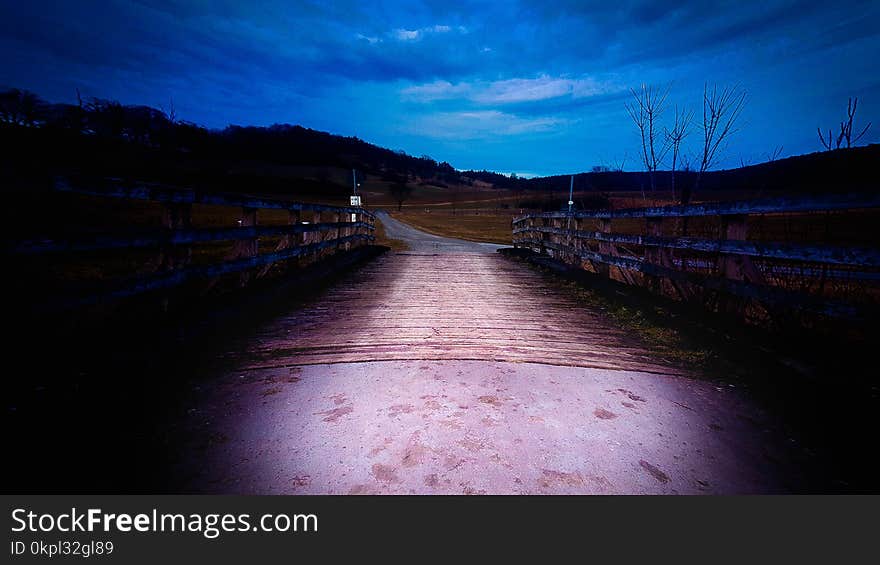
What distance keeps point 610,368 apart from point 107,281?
3.73 m


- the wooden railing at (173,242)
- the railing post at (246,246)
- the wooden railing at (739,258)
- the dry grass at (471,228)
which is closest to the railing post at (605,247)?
the wooden railing at (739,258)

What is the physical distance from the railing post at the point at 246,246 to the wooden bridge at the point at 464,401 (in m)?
0.04

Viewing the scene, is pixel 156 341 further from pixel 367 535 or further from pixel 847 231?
pixel 847 231

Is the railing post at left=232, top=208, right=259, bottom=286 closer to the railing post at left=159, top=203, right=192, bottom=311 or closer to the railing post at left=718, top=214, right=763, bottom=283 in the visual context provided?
the railing post at left=159, top=203, right=192, bottom=311

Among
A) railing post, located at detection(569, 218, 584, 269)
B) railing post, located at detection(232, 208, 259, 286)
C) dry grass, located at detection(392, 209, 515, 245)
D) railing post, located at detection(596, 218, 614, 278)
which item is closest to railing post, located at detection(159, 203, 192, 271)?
railing post, located at detection(232, 208, 259, 286)

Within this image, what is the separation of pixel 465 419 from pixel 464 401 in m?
0.22

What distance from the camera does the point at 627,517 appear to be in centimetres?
171

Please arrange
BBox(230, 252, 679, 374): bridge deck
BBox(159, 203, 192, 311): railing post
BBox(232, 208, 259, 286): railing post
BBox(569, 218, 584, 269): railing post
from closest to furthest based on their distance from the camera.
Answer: BBox(230, 252, 679, 374): bridge deck
BBox(159, 203, 192, 311): railing post
BBox(232, 208, 259, 286): railing post
BBox(569, 218, 584, 269): railing post

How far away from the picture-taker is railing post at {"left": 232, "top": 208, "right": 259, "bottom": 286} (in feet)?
16.7

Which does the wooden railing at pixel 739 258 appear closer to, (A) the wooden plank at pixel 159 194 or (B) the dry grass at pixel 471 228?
(A) the wooden plank at pixel 159 194

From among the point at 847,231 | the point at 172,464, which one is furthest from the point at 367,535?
the point at 847,231

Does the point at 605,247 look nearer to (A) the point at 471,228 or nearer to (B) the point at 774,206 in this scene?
(B) the point at 774,206

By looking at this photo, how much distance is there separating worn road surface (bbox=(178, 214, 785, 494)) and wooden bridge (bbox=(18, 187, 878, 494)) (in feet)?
0.03

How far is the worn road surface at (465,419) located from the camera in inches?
72.8
